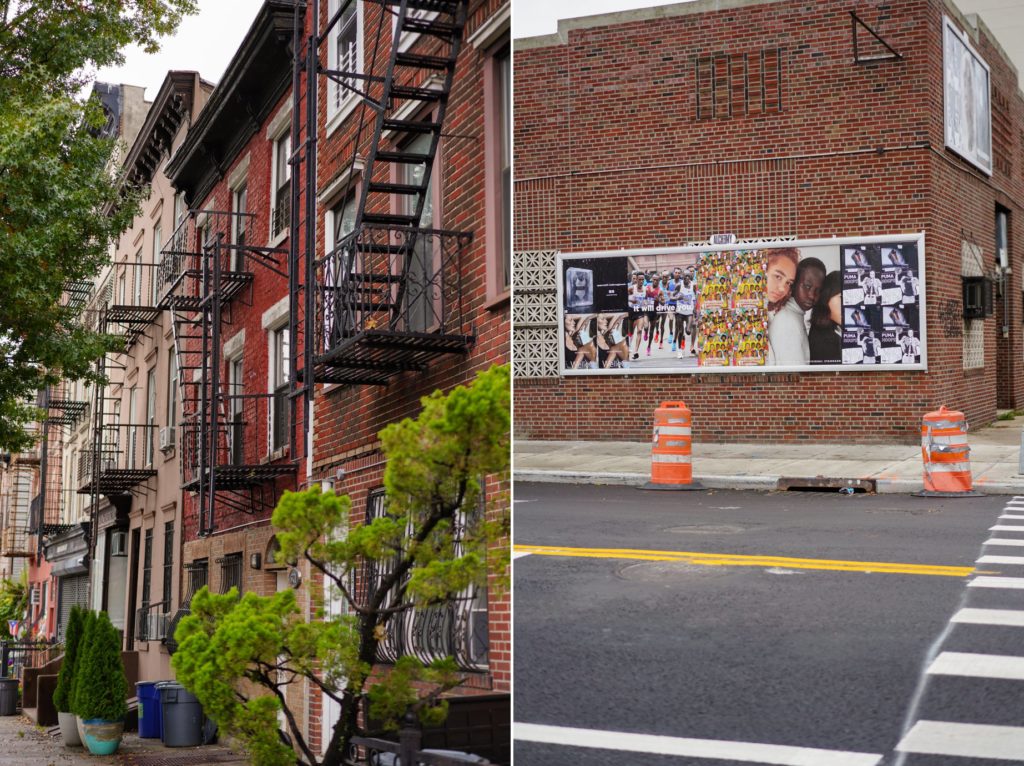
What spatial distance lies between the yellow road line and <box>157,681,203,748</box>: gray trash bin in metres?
1.91

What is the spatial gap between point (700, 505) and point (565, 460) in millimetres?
1690

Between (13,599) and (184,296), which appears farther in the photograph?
(13,599)

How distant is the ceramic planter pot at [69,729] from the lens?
7321 mm

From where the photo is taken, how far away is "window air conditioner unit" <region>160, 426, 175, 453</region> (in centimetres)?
583


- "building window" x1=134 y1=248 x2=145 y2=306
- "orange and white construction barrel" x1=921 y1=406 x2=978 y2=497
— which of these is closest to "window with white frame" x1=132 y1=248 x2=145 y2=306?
"building window" x1=134 y1=248 x2=145 y2=306

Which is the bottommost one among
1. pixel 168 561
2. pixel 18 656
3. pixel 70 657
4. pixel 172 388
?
pixel 18 656

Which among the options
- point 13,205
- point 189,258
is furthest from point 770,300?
point 13,205

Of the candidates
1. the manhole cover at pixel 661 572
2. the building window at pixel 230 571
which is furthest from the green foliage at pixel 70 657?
the manhole cover at pixel 661 572

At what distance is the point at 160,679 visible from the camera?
18.2 ft

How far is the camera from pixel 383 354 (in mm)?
3209

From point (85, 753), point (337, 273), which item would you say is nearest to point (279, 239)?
point (337, 273)

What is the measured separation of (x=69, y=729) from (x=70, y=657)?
28.3 inches

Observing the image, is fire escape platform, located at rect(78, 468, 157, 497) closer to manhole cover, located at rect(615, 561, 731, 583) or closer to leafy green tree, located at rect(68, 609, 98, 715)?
leafy green tree, located at rect(68, 609, 98, 715)

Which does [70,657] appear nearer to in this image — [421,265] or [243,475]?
[243,475]
